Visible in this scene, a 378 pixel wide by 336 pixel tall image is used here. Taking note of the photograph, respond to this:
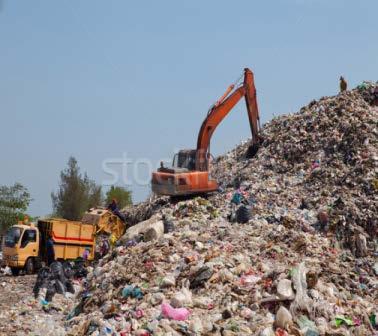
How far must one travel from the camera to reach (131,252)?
38.4 ft

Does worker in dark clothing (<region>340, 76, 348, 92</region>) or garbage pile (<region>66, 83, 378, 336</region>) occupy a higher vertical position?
worker in dark clothing (<region>340, 76, 348, 92</region>)

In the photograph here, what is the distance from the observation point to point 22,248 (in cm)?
1523

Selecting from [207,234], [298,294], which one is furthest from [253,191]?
[298,294]

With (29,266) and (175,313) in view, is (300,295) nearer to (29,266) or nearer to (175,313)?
(175,313)

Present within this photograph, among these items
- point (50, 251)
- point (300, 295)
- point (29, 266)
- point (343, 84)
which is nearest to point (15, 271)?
point (29, 266)

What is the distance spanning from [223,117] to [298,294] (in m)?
11.0

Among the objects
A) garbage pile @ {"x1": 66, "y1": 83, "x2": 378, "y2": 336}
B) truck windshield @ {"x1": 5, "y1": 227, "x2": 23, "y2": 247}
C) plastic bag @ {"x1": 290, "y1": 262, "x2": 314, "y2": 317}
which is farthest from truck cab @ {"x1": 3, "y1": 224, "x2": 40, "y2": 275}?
plastic bag @ {"x1": 290, "y1": 262, "x2": 314, "y2": 317}

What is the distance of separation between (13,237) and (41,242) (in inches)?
28.4

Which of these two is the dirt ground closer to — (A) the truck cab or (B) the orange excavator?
(A) the truck cab

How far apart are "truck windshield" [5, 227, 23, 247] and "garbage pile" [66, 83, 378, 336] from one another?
2.97 m

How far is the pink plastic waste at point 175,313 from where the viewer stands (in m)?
7.93

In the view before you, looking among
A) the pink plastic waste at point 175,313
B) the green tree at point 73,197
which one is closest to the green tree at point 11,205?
the green tree at point 73,197

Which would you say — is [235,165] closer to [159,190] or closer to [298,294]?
[159,190]

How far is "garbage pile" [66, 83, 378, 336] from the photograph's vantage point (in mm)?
8117
